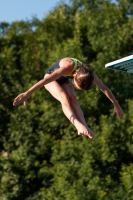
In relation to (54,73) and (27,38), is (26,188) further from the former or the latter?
(54,73)

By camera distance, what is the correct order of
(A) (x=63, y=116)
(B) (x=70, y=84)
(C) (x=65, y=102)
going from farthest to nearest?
(A) (x=63, y=116)
(B) (x=70, y=84)
(C) (x=65, y=102)

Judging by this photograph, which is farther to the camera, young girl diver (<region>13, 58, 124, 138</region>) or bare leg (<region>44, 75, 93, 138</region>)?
bare leg (<region>44, 75, 93, 138</region>)

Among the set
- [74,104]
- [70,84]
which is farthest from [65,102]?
[70,84]

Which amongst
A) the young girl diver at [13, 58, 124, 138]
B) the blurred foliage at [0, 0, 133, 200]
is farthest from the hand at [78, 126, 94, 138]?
the blurred foliage at [0, 0, 133, 200]

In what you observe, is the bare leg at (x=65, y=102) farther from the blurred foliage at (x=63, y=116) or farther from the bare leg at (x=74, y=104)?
the blurred foliage at (x=63, y=116)

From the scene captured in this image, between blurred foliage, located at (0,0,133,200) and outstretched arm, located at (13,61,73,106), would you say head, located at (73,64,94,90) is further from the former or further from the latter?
blurred foliage, located at (0,0,133,200)

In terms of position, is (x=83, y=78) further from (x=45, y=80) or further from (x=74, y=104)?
(x=74, y=104)

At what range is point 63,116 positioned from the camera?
1305cm

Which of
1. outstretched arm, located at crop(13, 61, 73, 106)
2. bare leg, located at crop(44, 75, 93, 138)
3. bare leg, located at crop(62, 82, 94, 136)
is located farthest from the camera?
bare leg, located at crop(62, 82, 94, 136)

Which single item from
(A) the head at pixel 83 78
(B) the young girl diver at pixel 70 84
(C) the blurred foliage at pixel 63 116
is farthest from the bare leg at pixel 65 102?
(C) the blurred foliage at pixel 63 116

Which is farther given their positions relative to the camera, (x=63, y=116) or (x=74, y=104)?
(x=63, y=116)

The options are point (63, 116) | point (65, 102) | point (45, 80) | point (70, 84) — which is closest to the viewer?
point (45, 80)

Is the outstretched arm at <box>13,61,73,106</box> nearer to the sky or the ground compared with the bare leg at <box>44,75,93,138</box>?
nearer to the sky

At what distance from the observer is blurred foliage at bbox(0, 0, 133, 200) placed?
12.0 meters
